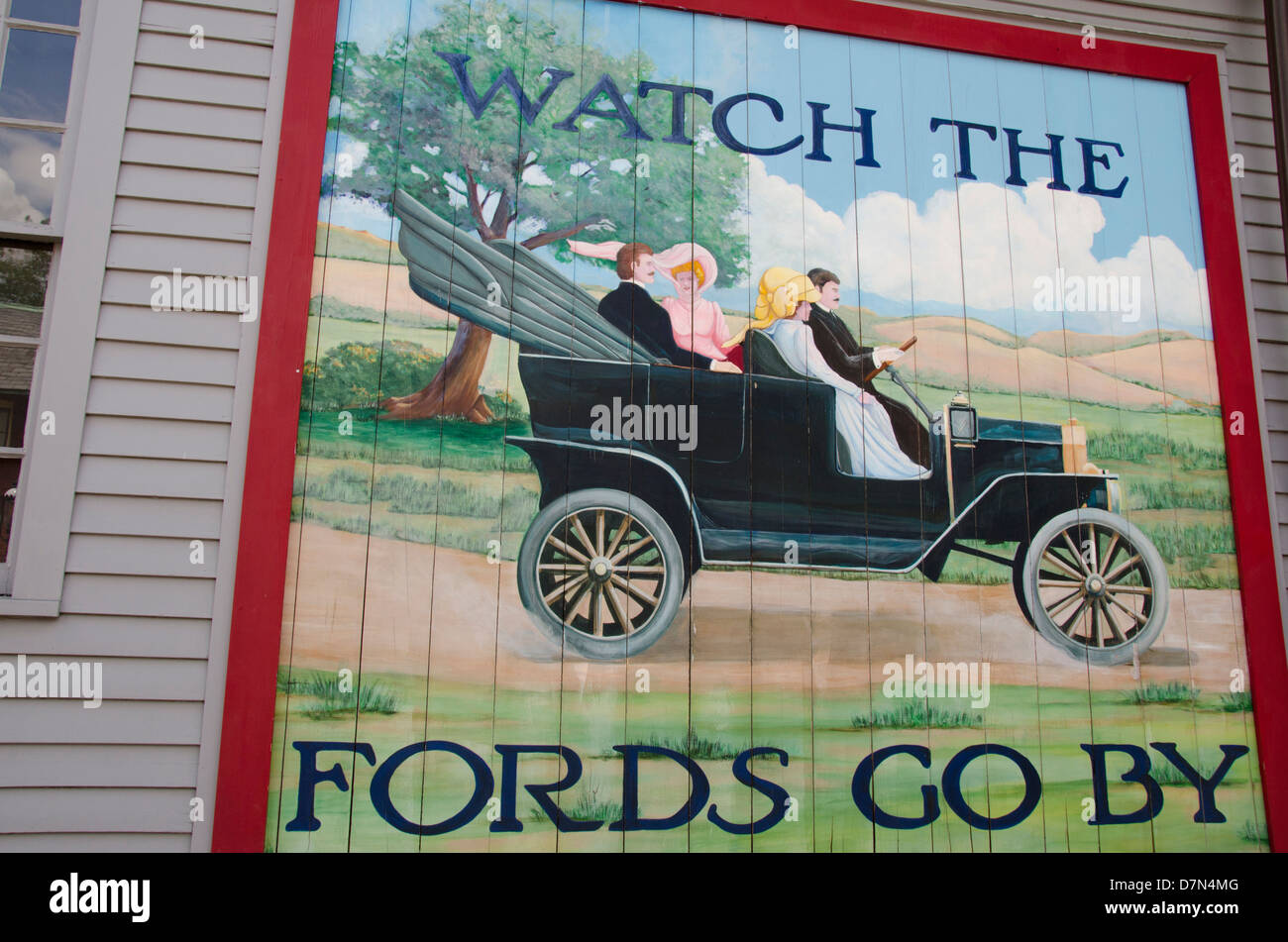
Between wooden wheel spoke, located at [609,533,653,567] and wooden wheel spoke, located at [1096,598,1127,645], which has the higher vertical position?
wooden wheel spoke, located at [609,533,653,567]

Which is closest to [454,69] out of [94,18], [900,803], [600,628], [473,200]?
[473,200]

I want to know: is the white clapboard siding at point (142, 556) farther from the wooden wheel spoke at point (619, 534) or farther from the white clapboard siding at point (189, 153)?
the wooden wheel spoke at point (619, 534)

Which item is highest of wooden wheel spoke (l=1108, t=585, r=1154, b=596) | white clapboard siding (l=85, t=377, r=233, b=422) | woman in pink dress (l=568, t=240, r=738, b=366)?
woman in pink dress (l=568, t=240, r=738, b=366)

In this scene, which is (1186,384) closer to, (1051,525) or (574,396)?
(1051,525)

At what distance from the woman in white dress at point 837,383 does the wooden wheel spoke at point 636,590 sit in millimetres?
962

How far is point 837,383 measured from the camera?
3475 mm

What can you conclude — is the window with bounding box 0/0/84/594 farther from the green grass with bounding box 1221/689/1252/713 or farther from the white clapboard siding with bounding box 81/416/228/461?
the green grass with bounding box 1221/689/1252/713

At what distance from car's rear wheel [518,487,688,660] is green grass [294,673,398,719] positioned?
0.58 metres

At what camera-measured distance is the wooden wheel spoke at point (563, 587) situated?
3.16 m

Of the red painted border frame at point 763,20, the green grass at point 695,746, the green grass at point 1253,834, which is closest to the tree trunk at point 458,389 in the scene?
the red painted border frame at point 763,20

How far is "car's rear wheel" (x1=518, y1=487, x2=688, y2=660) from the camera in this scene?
10.3 ft

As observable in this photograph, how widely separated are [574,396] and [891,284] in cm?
142

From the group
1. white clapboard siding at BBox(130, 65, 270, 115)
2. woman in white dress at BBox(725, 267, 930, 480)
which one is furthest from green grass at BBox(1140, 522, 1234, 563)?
white clapboard siding at BBox(130, 65, 270, 115)

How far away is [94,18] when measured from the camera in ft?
10.4
